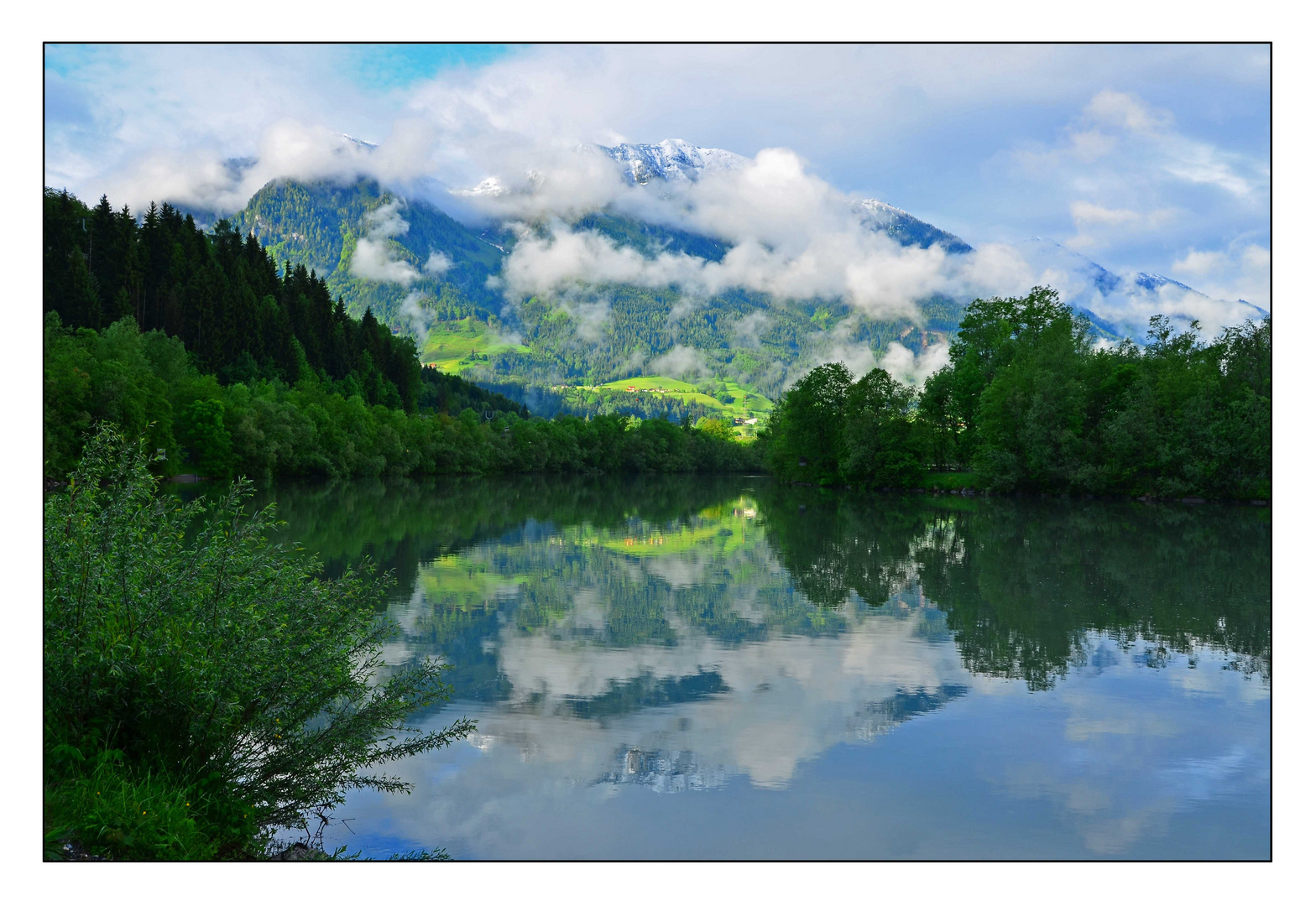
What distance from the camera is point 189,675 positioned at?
7.71m

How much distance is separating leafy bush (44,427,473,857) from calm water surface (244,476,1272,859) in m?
0.83

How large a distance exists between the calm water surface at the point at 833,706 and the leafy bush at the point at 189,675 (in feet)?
2.72

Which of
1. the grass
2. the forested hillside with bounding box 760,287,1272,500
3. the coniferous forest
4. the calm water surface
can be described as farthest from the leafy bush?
the grass

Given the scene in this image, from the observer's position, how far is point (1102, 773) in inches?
399

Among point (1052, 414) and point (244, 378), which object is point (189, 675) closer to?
point (1052, 414)

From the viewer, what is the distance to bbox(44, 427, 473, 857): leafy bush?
24.1 ft

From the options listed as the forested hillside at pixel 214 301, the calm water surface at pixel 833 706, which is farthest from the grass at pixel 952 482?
the forested hillside at pixel 214 301

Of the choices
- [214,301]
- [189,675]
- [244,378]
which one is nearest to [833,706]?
[189,675]

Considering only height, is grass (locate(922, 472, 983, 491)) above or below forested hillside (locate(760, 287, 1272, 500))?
below

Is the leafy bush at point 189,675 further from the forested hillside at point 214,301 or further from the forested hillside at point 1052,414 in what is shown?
the forested hillside at point 214,301

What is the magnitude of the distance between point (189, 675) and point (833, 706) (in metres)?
7.72

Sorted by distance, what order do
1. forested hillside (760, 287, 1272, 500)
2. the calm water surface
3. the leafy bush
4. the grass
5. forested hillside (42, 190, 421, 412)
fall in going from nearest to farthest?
the leafy bush, the calm water surface, forested hillside (760, 287, 1272, 500), the grass, forested hillside (42, 190, 421, 412)

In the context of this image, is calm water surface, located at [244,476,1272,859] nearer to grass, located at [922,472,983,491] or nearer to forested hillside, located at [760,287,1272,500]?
forested hillside, located at [760,287,1272,500]
